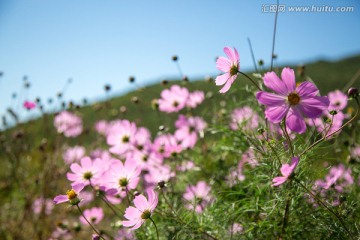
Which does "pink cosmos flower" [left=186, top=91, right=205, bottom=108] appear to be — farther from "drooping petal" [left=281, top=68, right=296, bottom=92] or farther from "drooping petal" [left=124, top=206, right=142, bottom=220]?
"drooping petal" [left=281, top=68, right=296, bottom=92]

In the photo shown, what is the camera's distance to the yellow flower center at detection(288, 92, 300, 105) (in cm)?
75

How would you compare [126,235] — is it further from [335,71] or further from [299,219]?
[335,71]

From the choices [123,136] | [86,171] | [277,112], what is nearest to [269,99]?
[277,112]

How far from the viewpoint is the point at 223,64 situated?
0.93 metres

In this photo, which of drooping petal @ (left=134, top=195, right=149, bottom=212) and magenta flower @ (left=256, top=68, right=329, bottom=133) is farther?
drooping petal @ (left=134, top=195, right=149, bottom=212)

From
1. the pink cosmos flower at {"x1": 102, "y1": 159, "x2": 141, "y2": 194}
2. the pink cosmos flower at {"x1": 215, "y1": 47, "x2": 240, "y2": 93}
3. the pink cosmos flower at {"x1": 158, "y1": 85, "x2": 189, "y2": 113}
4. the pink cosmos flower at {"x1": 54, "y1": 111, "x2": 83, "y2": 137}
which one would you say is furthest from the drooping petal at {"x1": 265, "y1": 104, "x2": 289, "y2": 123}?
the pink cosmos flower at {"x1": 54, "y1": 111, "x2": 83, "y2": 137}

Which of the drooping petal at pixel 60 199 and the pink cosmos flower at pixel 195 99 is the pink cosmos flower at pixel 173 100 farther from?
the drooping petal at pixel 60 199

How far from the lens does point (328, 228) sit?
907 mm

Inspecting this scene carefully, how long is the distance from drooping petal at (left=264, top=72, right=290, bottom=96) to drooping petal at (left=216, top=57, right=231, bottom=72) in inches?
7.5

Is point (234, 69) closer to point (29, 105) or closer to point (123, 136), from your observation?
point (123, 136)

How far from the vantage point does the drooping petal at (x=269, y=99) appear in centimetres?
72

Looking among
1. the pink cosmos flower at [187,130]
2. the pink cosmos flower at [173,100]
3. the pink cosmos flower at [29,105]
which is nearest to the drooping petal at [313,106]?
the pink cosmos flower at [187,130]

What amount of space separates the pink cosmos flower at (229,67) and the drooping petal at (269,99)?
6.4 inches

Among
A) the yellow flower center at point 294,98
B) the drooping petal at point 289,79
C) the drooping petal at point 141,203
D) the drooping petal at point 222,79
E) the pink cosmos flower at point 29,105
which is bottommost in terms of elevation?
the pink cosmos flower at point 29,105
